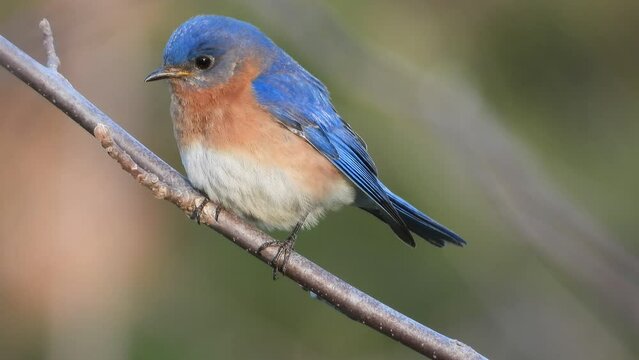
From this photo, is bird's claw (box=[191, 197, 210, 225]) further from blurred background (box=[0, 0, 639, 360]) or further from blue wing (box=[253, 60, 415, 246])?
blurred background (box=[0, 0, 639, 360])

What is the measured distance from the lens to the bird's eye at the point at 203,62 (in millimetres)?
4801

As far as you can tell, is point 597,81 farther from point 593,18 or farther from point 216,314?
point 216,314

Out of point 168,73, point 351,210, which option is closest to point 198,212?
point 168,73

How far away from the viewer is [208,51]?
484 centimetres

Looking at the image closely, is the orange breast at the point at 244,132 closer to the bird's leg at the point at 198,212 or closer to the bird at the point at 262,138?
the bird at the point at 262,138

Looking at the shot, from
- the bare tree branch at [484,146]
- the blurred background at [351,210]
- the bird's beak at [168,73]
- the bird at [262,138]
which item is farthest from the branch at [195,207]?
the blurred background at [351,210]

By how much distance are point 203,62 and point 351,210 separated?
2.58 m

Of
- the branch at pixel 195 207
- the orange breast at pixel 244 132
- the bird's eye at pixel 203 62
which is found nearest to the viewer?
the branch at pixel 195 207

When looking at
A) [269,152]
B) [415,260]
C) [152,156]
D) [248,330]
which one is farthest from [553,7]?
[152,156]

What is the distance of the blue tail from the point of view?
4.90m

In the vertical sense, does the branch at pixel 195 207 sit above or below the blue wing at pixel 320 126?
below

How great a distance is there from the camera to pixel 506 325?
656cm

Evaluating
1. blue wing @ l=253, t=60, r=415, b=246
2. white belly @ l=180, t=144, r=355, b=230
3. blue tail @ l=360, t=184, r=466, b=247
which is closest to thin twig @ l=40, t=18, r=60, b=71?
white belly @ l=180, t=144, r=355, b=230

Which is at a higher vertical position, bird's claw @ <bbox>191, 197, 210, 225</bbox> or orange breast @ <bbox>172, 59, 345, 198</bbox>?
orange breast @ <bbox>172, 59, 345, 198</bbox>
